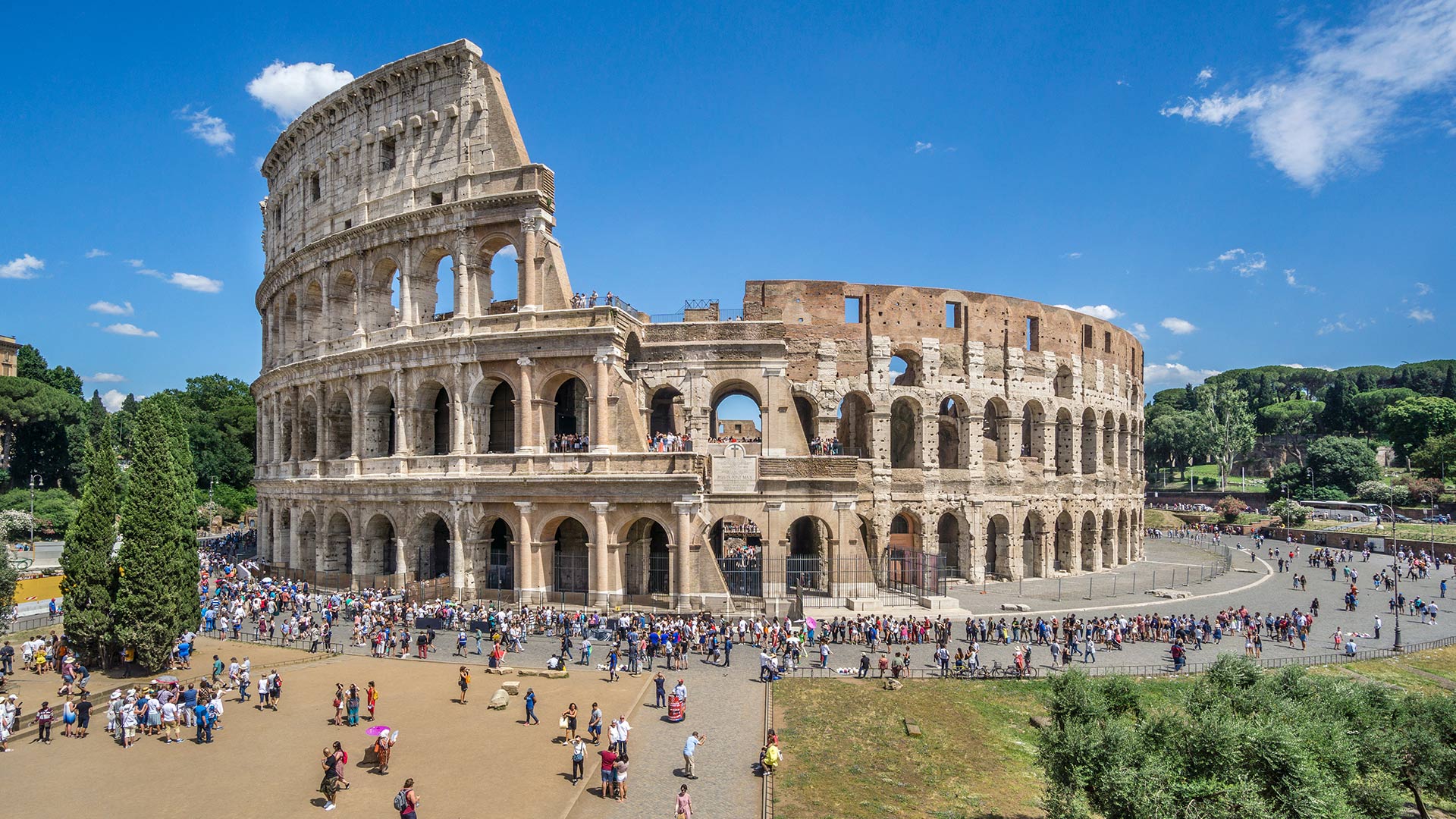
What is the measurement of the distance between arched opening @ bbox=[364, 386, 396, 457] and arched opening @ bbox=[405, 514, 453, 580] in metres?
3.87

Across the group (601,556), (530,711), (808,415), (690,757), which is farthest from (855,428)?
(690,757)

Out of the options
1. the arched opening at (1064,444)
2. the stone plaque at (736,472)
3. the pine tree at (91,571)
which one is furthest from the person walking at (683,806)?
the arched opening at (1064,444)

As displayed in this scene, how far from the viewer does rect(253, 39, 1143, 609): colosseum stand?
31500 millimetres

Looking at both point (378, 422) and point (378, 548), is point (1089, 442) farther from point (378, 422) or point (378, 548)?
point (378, 548)

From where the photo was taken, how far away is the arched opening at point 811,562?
1327 inches

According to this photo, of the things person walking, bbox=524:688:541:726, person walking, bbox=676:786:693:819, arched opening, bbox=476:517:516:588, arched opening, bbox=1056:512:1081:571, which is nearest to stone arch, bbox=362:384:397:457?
arched opening, bbox=476:517:516:588

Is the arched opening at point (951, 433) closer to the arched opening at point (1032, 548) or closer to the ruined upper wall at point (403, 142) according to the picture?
the arched opening at point (1032, 548)

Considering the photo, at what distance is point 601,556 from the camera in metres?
30.6

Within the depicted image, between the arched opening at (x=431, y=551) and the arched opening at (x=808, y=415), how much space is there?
1722cm

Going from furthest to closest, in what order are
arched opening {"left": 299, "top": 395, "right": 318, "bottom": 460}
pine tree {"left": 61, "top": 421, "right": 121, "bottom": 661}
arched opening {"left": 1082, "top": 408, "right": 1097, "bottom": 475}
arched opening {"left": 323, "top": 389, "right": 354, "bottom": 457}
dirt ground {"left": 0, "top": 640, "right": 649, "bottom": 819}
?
arched opening {"left": 1082, "top": 408, "right": 1097, "bottom": 475} → arched opening {"left": 299, "top": 395, "right": 318, "bottom": 460} → arched opening {"left": 323, "top": 389, "right": 354, "bottom": 457} → pine tree {"left": 61, "top": 421, "right": 121, "bottom": 661} → dirt ground {"left": 0, "top": 640, "right": 649, "bottom": 819}

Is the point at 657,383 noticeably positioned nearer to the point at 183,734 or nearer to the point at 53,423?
the point at 183,734

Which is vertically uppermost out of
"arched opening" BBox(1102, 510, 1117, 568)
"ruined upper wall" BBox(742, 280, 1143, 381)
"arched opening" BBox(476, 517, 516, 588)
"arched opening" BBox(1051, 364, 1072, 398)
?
"ruined upper wall" BBox(742, 280, 1143, 381)

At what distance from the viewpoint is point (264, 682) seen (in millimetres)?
20016

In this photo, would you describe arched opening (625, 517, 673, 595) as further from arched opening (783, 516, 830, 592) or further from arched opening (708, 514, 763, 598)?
arched opening (783, 516, 830, 592)
